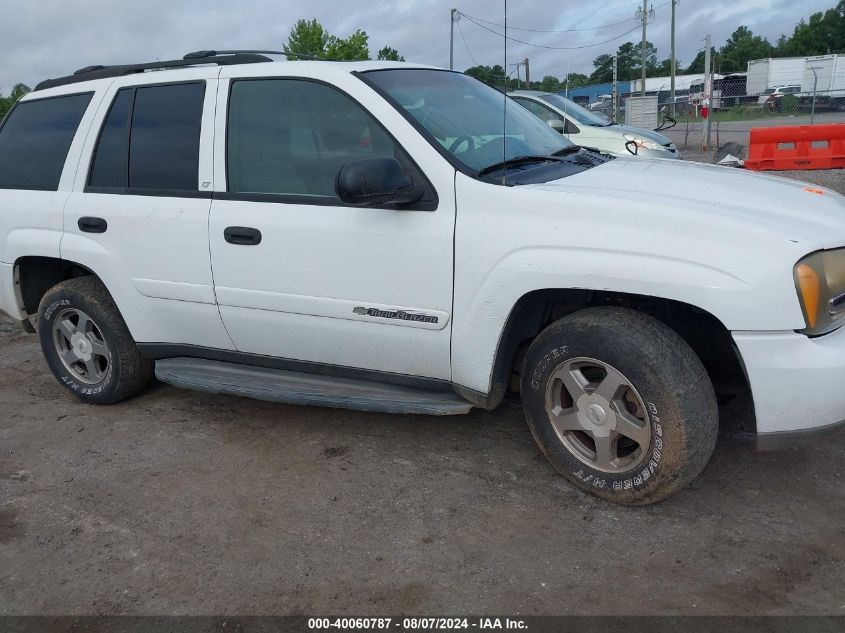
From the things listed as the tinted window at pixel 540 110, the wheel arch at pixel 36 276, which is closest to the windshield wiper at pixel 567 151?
the wheel arch at pixel 36 276

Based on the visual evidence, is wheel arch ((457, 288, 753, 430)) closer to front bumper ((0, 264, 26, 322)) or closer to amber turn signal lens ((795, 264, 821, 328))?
amber turn signal lens ((795, 264, 821, 328))

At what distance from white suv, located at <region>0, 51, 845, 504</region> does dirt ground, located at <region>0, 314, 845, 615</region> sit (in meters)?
0.31

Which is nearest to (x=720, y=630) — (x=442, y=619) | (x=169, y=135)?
(x=442, y=619)

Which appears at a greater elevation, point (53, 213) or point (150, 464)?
point (53, 213)

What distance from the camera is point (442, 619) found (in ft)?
8.41

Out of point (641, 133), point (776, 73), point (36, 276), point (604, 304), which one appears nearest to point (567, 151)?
point (604, 304)

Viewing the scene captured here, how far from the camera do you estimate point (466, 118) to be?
369 cm

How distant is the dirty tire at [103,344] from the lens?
4.31m

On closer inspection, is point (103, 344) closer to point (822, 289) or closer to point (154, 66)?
point (154, 66)

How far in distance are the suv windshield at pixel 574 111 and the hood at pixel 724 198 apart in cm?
703

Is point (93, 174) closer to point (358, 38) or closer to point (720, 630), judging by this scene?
point (720, 630)

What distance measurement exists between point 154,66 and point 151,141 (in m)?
0.52

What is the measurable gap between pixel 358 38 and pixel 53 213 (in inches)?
726

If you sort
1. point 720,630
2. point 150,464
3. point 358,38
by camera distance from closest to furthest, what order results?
point 720,630
point 150,464
point 358,38
